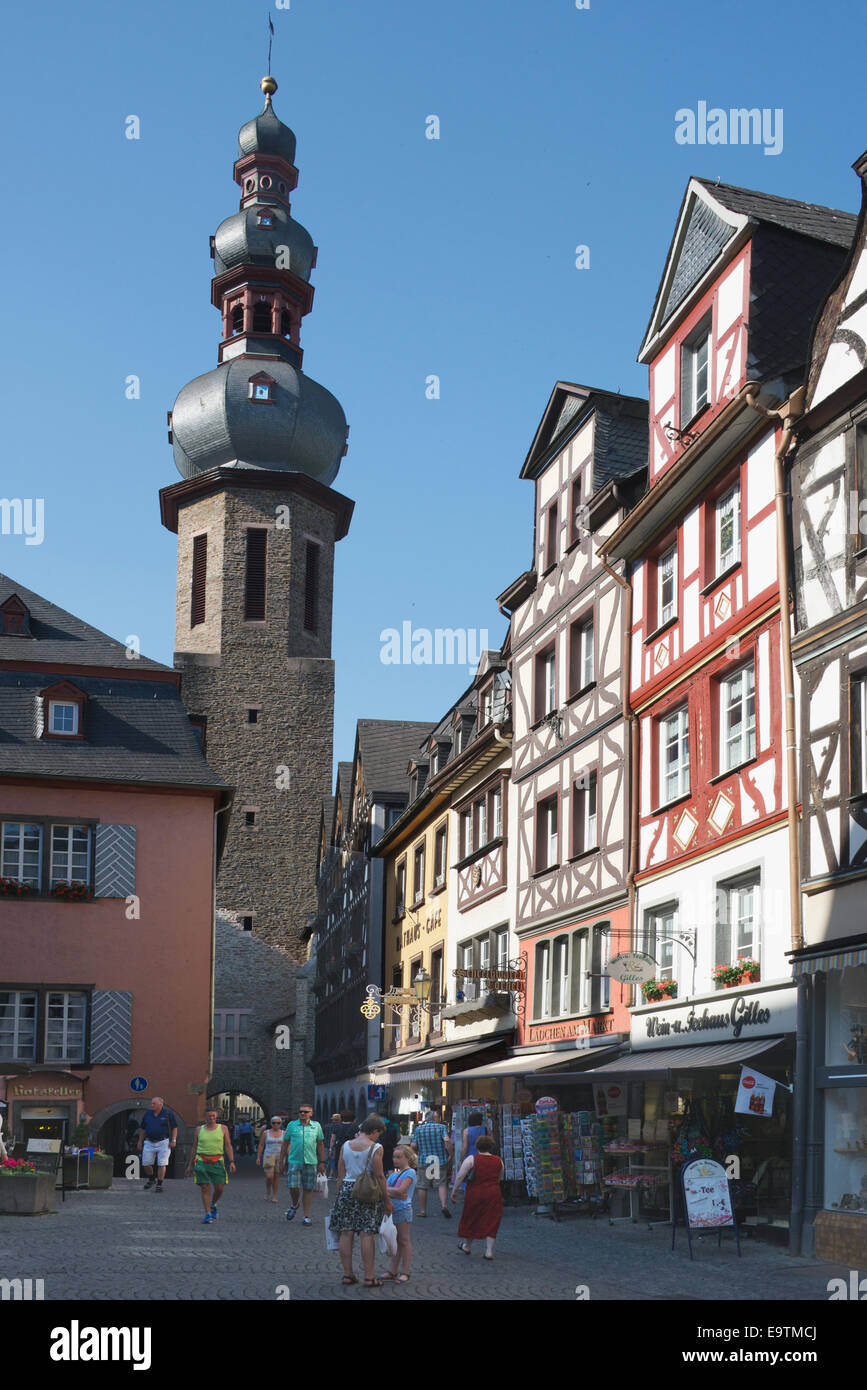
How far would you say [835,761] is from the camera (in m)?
16.4

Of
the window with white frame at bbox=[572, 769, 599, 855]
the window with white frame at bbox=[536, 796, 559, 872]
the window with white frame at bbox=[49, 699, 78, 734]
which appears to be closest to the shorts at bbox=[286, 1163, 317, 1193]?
the window with white frame at bbox=[572, 769, 599, 855]

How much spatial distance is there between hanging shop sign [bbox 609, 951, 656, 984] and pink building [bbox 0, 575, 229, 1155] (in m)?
14.1

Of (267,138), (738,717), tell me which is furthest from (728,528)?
(267,138)

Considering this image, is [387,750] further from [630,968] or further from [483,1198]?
[483,1198]

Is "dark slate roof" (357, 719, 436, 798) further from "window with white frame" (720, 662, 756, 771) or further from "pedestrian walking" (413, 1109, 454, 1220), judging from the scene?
"window with white frame" (720, 662, 756, 771)

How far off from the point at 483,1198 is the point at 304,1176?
4.73 meters

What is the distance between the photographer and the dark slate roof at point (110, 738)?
110 ft

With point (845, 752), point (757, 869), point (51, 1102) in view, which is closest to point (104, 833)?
point (51, 1102)

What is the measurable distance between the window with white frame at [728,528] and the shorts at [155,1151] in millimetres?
12188

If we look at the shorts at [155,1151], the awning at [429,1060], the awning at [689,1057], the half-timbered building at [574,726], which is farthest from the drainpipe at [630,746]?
the shorts at [155,1151]

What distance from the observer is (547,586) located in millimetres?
28484

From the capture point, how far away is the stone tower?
57.8 meters


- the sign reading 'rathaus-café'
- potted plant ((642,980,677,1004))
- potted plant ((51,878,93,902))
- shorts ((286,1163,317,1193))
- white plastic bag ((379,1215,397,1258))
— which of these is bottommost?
shorts ((286,1163,317,1193))

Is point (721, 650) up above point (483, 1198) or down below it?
above
